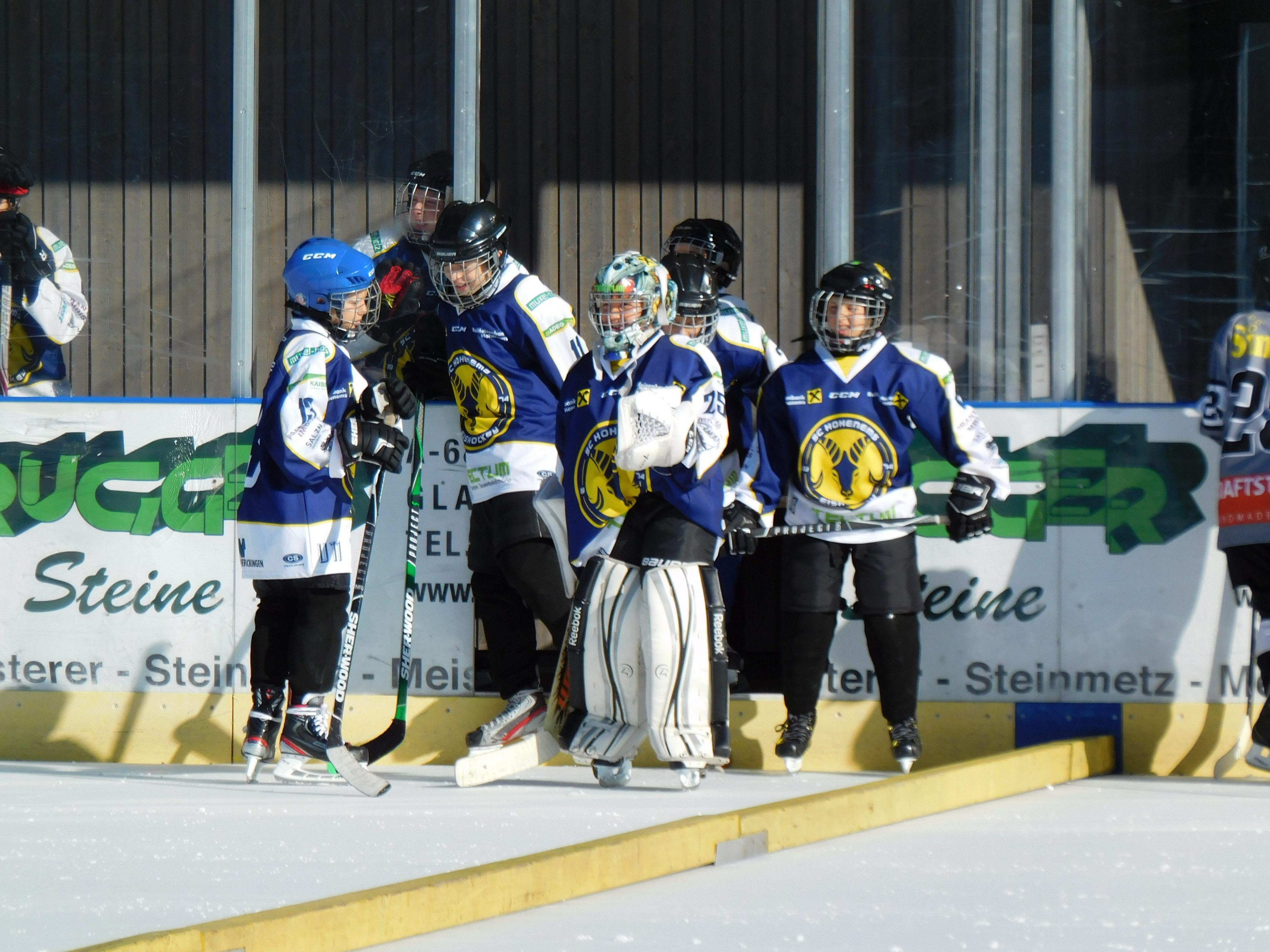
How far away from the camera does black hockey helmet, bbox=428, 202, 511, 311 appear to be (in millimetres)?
4859

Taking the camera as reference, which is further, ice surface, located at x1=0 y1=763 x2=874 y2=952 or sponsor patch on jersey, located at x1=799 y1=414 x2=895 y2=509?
sponsor patch on jersey, located at x1=799 y1=414 x2=895 y2=509

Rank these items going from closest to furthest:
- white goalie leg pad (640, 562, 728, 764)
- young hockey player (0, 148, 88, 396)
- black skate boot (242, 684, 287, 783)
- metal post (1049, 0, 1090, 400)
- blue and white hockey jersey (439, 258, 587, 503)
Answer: white goalie leg pad (640, 562, 728, 764)
black skate boot (242, 684, 287, 783)
blue and white hockey jersey (439, 258, 587, 503)
metal post (1049, 0, 1090, 400)
young hockey player (0, 148, 88, 396)

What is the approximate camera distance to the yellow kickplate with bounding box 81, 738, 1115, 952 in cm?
274

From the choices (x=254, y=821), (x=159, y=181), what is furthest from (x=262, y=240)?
(x=254, y=821)

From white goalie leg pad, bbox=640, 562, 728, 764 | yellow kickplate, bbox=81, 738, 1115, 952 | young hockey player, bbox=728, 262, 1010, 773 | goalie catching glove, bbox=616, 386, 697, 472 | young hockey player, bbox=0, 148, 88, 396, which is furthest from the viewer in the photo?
young hockey player, bbox=0, 148, 88, 396

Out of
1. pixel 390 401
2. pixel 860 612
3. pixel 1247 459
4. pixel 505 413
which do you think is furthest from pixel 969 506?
pixel 390 401

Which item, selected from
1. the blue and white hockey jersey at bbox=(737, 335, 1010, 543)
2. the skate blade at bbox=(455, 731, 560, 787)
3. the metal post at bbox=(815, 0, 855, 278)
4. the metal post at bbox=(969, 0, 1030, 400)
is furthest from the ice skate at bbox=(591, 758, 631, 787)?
the metal post at bbox=(815, 0, 855, 278)

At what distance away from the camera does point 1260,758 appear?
4.73 metres

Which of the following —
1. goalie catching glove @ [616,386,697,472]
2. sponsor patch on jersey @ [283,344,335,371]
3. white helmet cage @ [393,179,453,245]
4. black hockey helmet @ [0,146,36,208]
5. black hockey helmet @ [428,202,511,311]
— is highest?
black hockey helmet @ [0,146,36,208]

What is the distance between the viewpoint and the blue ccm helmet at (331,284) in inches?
186

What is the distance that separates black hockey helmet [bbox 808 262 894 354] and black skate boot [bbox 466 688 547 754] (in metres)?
1.25

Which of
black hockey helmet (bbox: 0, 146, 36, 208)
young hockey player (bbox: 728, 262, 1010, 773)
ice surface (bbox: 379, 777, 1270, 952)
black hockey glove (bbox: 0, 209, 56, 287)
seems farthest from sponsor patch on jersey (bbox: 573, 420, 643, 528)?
black hockey helmet (bbox: 0, 146, 36, 208)

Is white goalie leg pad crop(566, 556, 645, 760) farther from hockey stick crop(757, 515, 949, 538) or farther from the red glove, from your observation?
the red glove

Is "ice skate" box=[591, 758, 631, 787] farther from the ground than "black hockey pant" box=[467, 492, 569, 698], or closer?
closer
